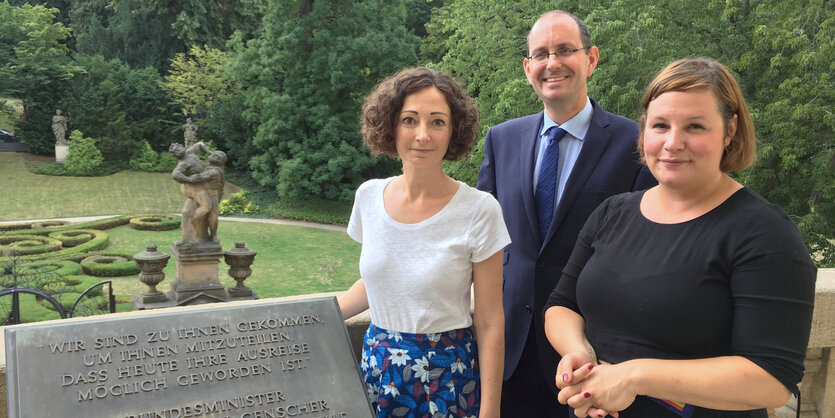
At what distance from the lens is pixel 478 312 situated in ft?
7.49

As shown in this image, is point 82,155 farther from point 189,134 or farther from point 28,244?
point 28,244

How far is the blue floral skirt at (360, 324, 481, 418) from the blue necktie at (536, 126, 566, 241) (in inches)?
24.2

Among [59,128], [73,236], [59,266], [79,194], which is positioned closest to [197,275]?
[59,266]

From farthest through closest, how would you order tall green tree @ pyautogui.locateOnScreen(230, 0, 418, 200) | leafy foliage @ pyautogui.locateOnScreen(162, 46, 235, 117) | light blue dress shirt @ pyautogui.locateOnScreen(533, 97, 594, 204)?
leafy foliage @ pyautogui.locateOnScreen(162, 46, 235, 117) < tall green tree @ pyautogui.locateOnScreen(230, 0, 418, 200) < light blue dress shirt @ pyautogui.locateOnScreen(533, 97, 594, 204)

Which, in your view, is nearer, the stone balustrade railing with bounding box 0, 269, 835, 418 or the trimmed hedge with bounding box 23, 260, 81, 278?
the stone balustrade railing with bounding box 0, 269, 835, 418

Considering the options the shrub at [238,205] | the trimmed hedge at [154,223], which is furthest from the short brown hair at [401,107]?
the shrub at [238,205]

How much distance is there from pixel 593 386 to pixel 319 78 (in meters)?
22.4

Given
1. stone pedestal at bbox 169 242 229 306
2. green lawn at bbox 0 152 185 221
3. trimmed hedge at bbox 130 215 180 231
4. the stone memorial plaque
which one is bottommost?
green lawn at bbox 0 152 185 221

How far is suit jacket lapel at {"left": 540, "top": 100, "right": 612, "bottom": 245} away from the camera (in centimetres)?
260

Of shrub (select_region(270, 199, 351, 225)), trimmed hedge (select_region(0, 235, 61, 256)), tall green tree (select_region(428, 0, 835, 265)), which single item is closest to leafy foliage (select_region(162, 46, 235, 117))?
shrub (select_region(270, 199, 351, 225))

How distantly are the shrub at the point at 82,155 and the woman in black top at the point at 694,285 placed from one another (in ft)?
87.8

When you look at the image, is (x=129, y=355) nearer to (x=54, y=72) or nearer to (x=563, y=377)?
(x=563, y=377)

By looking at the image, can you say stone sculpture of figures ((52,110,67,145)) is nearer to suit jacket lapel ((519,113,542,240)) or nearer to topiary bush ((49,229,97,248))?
topiary bush ((49,229,97,248))

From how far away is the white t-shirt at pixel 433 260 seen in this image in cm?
222
